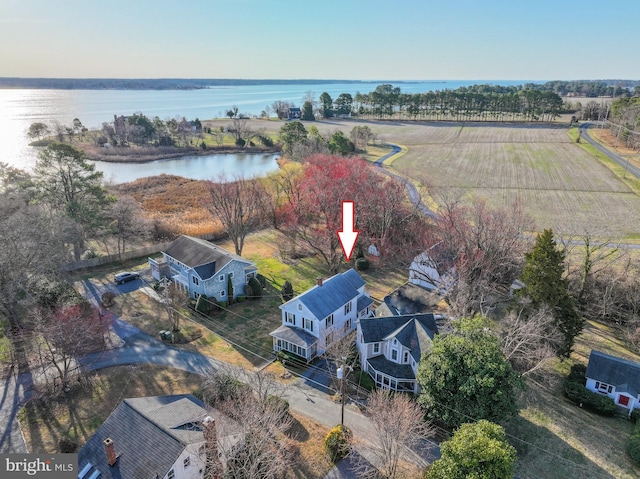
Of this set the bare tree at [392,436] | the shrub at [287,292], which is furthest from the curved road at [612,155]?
the bare tree at [392,436]

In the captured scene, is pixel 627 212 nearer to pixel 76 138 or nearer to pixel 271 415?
pixel 271 415

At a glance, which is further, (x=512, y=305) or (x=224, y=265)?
(x=224, y=265)

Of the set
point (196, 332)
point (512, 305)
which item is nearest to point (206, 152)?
point (196, 332)

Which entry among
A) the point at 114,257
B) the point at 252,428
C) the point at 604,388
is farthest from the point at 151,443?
the point at 114,257

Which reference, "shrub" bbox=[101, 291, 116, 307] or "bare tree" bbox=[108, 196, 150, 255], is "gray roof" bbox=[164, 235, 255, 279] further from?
"bare tree" bbox=[108, 196, 150, 255]

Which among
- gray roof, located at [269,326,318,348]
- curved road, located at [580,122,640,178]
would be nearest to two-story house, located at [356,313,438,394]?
gray roof, located at [269,326,318,348]

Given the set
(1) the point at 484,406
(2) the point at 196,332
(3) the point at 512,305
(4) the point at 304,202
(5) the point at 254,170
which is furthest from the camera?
(5) the point at 254,170

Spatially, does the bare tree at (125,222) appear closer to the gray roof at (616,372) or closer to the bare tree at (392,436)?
the bare tree at (392,436)
